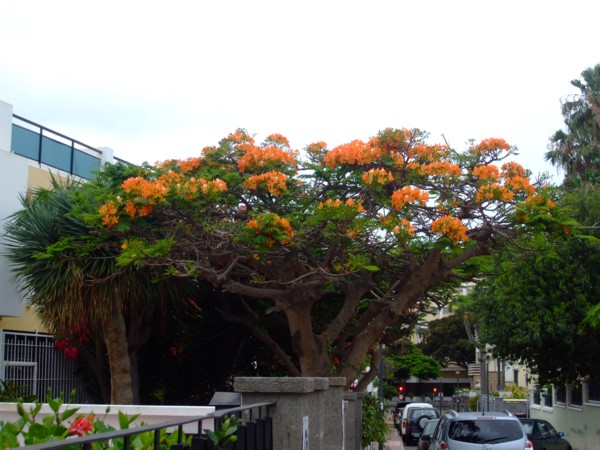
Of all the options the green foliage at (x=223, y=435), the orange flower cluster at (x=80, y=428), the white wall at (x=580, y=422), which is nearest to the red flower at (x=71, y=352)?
the green foliage at (x=223, y=435)

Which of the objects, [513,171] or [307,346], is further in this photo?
[307,346]

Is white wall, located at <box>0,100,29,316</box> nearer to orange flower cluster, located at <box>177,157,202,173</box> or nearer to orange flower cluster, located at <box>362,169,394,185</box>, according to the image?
orange flower cluster, located at <box>177,157,202,173</box>

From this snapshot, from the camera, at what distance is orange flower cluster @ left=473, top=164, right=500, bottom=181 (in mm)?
13625

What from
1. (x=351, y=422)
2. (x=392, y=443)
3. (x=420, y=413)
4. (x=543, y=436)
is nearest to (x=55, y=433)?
(x=351, y=422)

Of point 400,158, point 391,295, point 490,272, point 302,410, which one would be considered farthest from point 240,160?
point 302,410

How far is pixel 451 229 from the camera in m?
12.6

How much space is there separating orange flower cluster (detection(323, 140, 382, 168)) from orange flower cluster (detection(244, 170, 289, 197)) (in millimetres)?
1137

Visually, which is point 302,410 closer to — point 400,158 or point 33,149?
point 400,158

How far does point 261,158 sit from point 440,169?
2954 millimetres

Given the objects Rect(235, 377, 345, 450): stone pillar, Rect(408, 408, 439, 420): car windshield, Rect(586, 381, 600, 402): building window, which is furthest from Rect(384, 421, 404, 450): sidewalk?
Rect(235, 377, 345, 450): stone pillar

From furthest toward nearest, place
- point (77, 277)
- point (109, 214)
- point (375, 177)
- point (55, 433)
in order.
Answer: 1. point (77, 277)
2. point (375, 177)
3. point (109, 214)
4. point (55, 433)

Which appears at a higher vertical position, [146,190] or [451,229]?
[146,190]

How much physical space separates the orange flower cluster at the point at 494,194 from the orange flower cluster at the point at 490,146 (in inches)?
57.1

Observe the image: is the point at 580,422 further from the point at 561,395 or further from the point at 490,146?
the point at 490,146
